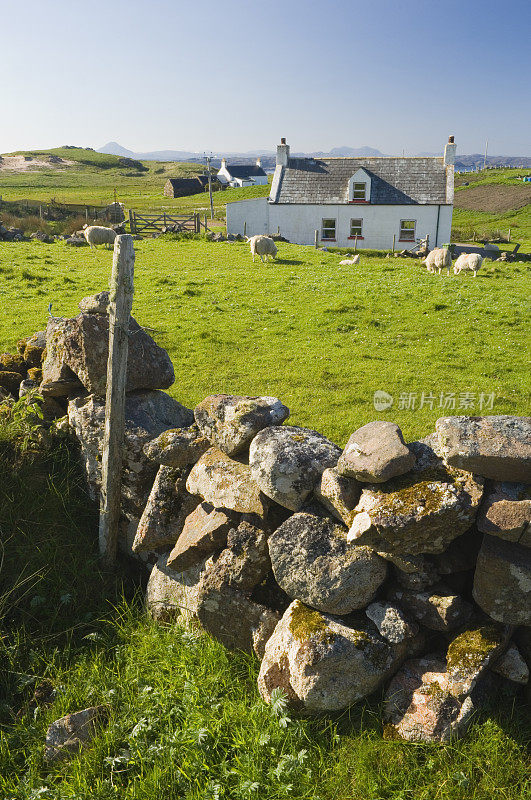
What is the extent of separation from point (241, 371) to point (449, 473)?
869 centimetres

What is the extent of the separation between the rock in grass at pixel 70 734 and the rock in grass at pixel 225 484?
215cm

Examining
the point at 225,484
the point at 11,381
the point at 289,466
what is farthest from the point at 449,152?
the point at 289,466

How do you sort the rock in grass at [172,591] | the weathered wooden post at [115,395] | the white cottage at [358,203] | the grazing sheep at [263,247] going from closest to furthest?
1. the rock in grass at [172,591]
2. the weathered wooden post at [115,395]
3. the grazing sheep at [263,247]
4. the white cottage at [358,203]

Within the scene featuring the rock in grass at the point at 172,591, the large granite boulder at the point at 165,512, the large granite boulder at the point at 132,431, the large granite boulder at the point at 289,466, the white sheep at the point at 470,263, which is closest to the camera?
the large granite boulder at the point at 289,466

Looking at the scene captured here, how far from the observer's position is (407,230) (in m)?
45.3

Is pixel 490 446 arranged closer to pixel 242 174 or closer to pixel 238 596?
pixel 238 596

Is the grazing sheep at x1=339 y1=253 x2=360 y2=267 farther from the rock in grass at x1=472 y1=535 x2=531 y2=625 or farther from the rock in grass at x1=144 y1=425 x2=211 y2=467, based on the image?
the rock in grass at x1=472 y1=535 x2=531 y2=625

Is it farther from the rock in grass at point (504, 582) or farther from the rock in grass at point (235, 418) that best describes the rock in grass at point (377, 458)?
the rock in grass at point (235, 418)

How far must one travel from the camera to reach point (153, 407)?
7.79 meters

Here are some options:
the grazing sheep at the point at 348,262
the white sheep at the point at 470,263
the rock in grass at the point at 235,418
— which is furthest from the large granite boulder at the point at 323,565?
the grazing sheep at the point at 348,262

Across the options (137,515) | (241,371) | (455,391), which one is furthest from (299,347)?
(137,515)

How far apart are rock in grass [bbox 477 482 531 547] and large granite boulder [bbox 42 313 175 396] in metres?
4.65

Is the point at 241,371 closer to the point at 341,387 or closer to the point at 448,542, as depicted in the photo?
the point at 341,387

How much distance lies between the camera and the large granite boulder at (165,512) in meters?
6.38
